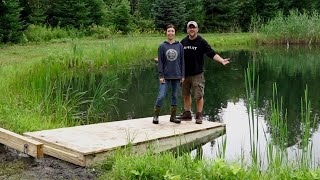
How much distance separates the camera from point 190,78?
8109mm

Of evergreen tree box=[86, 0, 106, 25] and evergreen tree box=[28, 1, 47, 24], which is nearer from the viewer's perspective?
evergreen tree box=[28, 1, 47, 24]

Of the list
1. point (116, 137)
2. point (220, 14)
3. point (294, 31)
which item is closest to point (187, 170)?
point (116, 137)

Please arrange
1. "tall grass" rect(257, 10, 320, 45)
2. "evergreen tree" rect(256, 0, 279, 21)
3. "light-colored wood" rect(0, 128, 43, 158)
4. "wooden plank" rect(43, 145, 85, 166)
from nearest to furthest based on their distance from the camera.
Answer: "light-colored wood" rect(0, 128, 43, 158), "wooden plank" rect(43, 145, 85, 166), "tall grass" rect(257, 10, 320, 45), "evergreen tree" rect(256, 0, 279, 21)

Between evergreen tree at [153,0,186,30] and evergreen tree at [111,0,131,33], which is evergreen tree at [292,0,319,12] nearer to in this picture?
evergreen tree at [153,0,186,30]

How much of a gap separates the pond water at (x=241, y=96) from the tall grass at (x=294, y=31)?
10.8 ft

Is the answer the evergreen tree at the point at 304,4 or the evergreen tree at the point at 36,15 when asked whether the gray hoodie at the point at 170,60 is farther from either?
the evergreen tree at the point at 304,4

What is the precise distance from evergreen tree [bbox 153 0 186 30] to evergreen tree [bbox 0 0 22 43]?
Answer: 36.8ft

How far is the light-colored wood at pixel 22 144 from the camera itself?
5.52 m

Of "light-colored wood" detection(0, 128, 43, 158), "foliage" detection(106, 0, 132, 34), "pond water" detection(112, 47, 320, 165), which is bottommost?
"pond water" detection(112, 47, 320, 165)

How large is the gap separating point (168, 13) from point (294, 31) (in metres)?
8.40

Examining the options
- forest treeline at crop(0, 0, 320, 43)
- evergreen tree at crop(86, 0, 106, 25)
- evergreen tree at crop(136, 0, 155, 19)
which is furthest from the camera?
evergreen tree at crop(136, 0, 155, 19)

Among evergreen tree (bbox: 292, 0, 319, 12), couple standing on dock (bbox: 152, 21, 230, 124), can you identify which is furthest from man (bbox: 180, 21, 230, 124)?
evergreen tree (bbox: 292, 0, 319, 12)

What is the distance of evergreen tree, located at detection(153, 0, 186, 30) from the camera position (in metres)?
30.7

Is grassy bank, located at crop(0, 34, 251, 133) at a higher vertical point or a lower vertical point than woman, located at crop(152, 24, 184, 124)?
lower
